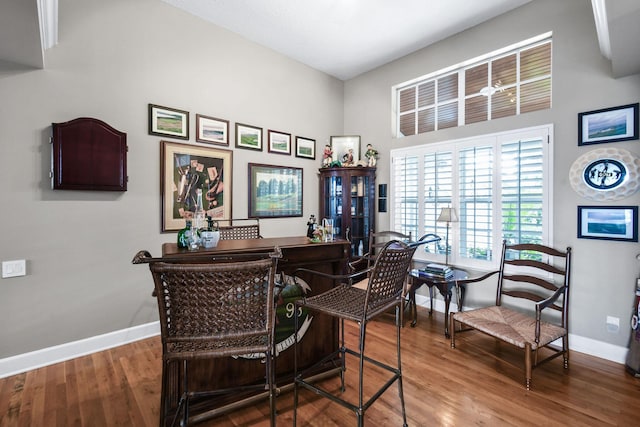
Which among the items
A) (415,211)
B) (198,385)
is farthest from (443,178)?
(198,385)

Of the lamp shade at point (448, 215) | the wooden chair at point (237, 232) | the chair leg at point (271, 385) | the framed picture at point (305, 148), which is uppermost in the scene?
the framed picture at point (305, 148)

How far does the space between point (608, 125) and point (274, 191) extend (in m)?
3.62

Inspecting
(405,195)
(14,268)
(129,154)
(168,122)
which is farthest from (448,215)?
(14,268)

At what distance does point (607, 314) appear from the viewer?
105 inches

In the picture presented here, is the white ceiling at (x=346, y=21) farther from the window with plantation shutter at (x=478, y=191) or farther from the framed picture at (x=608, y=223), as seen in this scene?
the framed picture at (x=608, y=223)

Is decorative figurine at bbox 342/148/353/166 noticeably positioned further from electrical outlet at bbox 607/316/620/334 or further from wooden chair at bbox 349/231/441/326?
electrical outlet at bbox 607/316/620/334

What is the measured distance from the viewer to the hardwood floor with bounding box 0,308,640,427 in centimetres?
188

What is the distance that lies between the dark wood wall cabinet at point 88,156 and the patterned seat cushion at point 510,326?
3.52m

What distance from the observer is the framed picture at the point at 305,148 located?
4453mm

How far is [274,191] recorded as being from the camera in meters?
4.18

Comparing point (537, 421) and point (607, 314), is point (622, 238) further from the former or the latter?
point (537, 421)

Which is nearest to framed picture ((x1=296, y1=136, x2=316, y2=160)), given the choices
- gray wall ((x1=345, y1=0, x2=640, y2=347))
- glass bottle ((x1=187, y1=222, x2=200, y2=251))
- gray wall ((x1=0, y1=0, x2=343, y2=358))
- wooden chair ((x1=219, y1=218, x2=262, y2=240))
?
gray wall ((x1=0, y1=0, x2=343, y2=358))

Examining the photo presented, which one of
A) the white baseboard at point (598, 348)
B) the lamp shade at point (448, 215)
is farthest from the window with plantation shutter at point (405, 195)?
the white baseboard at point (598, 348)

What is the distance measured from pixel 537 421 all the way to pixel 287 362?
5.41 feet
